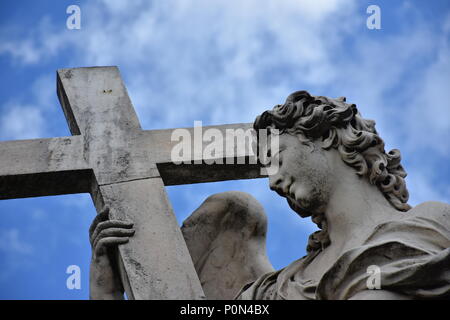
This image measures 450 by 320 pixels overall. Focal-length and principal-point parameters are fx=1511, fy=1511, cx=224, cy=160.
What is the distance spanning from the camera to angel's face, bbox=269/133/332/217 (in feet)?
29.3

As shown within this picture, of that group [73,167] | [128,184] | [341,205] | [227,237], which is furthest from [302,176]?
[73,167]

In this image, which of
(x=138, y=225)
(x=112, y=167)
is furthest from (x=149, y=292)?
(x=112, y=167)

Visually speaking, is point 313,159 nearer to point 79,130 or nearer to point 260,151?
point 260,151

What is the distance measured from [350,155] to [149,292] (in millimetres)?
1444

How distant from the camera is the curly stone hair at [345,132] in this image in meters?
8.98

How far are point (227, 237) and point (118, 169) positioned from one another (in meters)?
0.86

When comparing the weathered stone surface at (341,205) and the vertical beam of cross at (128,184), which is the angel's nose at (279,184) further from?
the vertical beam of cross at (128,184)

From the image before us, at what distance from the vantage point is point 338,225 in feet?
29.2

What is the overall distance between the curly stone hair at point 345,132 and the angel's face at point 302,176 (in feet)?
0.29

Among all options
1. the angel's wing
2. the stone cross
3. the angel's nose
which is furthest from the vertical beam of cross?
the angel's nose

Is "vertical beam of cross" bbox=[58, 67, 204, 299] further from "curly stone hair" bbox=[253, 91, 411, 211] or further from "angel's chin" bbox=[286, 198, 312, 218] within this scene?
"curly stone hair" bbox=[253, 91, 411, 211]

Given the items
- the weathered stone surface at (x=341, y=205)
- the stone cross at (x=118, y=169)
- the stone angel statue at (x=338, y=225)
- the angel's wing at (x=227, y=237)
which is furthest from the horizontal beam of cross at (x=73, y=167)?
the weathered stone surface at (x=341, y=205)
